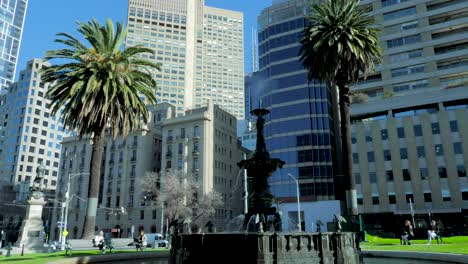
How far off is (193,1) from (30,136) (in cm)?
10671

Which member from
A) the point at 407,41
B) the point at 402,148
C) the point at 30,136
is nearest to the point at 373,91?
the point at 407,41

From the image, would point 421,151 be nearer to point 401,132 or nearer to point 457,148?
point 401,132

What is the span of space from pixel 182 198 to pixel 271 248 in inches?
2601

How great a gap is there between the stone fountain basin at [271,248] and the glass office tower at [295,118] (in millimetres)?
65313

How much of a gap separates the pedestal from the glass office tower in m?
55.7

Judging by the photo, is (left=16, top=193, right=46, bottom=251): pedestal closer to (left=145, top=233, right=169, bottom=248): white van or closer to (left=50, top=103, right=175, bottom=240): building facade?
(left=145, top=233, right=169, bottom=248): white van

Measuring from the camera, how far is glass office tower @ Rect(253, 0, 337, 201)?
264ft

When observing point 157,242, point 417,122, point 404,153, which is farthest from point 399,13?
point 157,242

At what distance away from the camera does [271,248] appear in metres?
13.8

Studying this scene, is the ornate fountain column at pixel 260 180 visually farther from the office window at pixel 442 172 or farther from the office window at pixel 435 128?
the office window at pixel 435 128

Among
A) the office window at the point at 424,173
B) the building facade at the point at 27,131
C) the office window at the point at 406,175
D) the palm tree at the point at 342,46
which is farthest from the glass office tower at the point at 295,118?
the building facade at the point at 27,131

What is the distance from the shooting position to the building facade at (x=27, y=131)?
13050 cm

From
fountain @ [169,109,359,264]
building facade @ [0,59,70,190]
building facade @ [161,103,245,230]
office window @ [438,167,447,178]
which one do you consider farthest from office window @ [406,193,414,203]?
building facade @ [0,59,70,190]

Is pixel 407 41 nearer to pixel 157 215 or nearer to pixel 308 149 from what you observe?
pixel 308 149
